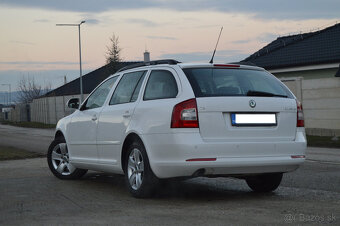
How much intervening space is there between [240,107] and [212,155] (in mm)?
663

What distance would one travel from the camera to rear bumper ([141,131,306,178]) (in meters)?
7.07

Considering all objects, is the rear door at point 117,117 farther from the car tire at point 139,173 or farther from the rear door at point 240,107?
the rear door at point 240,107

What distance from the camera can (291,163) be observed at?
752 centimetres

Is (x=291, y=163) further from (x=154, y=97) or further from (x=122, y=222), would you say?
(x=122, y=222)

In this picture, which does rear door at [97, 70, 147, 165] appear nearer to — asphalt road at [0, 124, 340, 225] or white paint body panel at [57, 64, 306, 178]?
white paint body panel at [57, 64, 306, 178]

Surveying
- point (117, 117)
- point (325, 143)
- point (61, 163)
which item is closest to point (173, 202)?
point (117, 117)

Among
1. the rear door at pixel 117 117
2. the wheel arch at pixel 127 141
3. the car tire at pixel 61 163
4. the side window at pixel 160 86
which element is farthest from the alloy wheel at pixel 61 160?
the side window at pixel 160 86

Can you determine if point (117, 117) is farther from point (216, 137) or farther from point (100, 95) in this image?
point (216, 137)

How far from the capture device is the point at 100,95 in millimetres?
9398

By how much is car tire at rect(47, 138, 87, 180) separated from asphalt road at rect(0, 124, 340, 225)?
18cm

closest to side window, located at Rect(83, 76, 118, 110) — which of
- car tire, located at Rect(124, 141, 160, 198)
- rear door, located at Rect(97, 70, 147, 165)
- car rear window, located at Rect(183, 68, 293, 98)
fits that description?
rear door, located at Rect(97, 70, 147, 165)

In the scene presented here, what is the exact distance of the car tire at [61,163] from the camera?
10.2m

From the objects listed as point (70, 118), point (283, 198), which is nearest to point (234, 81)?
point (283, 198)

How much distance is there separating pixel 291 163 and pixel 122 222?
8.00 feet
